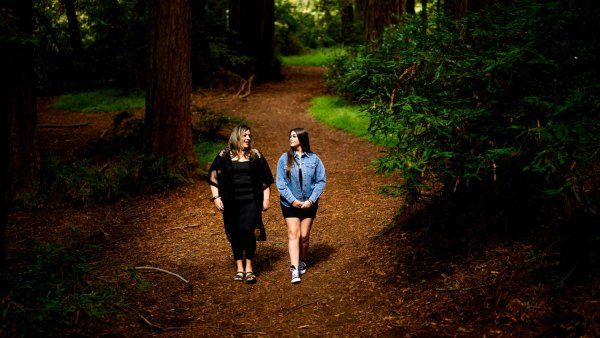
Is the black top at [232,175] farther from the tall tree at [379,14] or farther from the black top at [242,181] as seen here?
the tall tree at [379,14]

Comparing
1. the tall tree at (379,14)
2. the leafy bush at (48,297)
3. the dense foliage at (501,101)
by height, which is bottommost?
the leafy bush at (48,297)

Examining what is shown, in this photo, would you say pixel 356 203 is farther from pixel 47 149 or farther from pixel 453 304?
pixel 47 149

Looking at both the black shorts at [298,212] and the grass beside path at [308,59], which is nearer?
the black shorts at [298,212]

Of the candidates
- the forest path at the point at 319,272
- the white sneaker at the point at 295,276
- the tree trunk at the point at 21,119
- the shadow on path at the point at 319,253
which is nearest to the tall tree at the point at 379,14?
the forest path at the point at 319,272

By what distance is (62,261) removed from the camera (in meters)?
5.07

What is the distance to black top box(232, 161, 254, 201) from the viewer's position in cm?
635

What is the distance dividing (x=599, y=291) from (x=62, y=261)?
16.0ft

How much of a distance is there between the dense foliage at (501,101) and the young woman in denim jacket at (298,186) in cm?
103

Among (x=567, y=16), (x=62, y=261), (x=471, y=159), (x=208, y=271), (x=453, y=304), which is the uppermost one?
(x=567, y=16)

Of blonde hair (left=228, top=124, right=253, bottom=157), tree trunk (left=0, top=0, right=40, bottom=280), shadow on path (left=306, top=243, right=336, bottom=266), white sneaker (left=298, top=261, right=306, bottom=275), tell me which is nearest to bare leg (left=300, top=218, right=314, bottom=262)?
white sneaker (left=298, top=261, right=306, bottom=275)

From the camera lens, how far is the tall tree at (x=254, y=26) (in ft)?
69.3

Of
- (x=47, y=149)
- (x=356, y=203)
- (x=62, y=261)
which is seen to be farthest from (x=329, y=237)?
(x=47, y=149)

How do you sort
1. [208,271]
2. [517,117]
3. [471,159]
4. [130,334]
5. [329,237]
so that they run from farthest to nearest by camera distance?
[329,237] → [208,271] → [130,334] → [471,159] → [517,117]

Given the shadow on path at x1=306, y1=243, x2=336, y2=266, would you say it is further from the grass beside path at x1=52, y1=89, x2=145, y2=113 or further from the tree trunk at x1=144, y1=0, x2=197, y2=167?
the grass beside path at x1=52, y1=89, x2=145, y2=113
